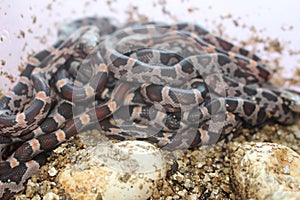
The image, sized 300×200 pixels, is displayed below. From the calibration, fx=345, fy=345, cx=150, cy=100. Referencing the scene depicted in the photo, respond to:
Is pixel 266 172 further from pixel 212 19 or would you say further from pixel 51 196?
pixel 212 19

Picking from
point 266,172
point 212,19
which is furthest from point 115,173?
point 212,19

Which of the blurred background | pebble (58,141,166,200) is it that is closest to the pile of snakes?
the blurred background

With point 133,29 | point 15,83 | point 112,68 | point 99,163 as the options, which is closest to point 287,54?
point 133,29

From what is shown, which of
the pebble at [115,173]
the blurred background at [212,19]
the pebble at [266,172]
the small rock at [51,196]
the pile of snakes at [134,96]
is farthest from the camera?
the blurred background at [212,19]

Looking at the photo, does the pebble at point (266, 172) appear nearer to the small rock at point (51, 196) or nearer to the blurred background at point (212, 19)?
the small rock at point (51, 196)

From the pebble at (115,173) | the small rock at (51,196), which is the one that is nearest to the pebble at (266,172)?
the pebble at (115,173)
